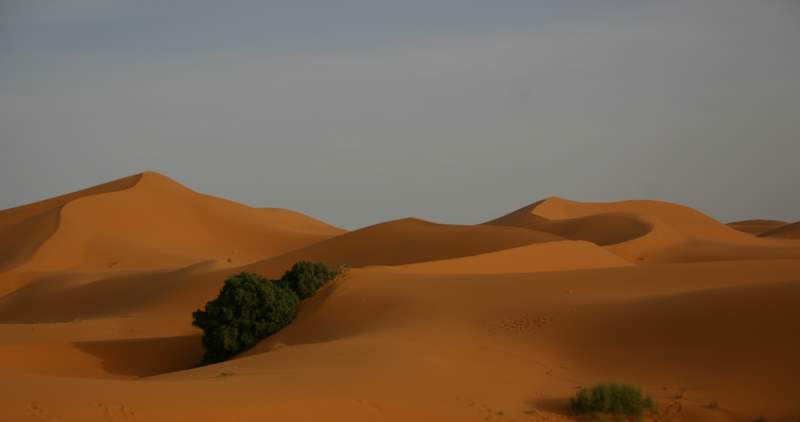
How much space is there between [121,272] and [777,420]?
30.9 meters

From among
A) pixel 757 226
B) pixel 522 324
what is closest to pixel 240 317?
pixel 522 324

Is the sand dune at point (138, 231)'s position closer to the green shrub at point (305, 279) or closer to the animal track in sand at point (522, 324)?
the green shrub at point (305, 279)

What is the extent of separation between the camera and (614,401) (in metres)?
10.9

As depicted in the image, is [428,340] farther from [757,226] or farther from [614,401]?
[757,226]

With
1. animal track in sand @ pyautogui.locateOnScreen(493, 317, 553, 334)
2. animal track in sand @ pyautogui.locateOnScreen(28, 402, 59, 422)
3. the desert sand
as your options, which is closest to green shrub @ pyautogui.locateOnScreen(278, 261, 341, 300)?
the desert sand

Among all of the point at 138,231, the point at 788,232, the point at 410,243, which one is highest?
the point at 138,231

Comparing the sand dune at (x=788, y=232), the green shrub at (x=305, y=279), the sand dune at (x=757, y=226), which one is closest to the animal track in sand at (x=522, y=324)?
the green shrub at (x=305, y=279)

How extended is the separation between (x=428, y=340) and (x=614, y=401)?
15.7ft

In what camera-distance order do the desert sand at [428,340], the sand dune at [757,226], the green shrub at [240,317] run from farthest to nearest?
the sand dune at [757,226], the green shrub at [240,317], the desert sand at [428,340]

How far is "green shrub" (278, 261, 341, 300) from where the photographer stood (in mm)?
20094

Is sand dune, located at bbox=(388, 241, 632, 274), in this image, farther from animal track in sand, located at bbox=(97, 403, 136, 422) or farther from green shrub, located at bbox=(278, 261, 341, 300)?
animal track in sand, located at bbox=(97, 403, 136, 422)

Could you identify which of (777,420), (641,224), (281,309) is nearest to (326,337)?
(281,309)

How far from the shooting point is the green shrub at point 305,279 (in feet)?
65.9

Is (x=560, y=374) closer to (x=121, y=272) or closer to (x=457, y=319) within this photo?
(x=457, y=319)
